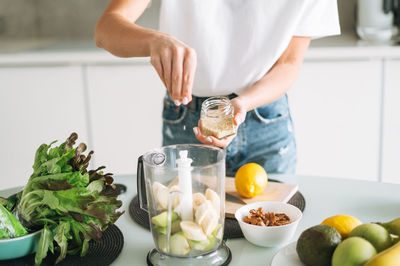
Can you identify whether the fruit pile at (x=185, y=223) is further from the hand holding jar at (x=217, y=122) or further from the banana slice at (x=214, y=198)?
the hand holding jar at (x=217, y=122)

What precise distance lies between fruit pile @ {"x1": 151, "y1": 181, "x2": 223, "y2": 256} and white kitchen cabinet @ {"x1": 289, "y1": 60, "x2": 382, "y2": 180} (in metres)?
1.59

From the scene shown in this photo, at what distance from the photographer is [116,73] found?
2.37 metres

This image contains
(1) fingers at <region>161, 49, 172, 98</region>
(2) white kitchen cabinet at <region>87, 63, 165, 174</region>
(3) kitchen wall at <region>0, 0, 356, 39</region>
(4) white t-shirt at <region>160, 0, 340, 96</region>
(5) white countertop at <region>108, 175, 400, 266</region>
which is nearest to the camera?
(5) white countertop at <region>108, 175, 400, 266</region>

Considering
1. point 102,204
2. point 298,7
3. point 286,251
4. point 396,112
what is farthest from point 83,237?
point 396,112

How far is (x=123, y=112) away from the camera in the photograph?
95.2 inches

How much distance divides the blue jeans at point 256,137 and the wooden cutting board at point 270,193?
0.69 feet

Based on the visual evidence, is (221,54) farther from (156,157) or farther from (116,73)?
(116,73)

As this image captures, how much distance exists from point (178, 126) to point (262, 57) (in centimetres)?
30

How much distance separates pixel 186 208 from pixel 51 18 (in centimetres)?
243

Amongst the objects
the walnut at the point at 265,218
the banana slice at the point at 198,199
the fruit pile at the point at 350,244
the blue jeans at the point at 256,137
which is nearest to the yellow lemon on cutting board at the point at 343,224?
the fruit pile at the point at 350,244

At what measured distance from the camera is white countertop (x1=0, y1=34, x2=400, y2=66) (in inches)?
87.0

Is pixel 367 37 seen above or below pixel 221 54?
below

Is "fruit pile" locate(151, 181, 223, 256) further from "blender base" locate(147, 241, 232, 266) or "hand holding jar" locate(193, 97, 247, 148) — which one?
"hand holding jar" locate(193, 97, 247, 148)

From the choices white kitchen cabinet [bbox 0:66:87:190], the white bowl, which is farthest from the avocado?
white kitchen cabinet [bbox 0:66:87:190]
